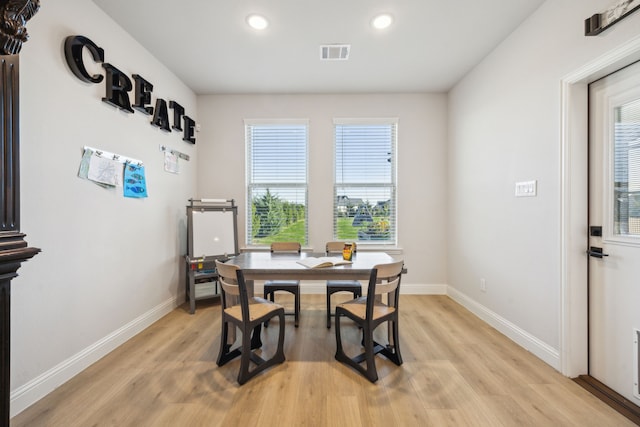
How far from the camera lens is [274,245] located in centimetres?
317

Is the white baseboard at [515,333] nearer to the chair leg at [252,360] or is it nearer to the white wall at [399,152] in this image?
the white wall at [399,152]

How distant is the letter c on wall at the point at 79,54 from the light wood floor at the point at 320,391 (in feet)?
7.53

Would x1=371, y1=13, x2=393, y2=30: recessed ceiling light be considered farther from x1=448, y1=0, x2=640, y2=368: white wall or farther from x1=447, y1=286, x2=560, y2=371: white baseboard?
x1=447, y1=286, x2=560, y2=371: white baseboard

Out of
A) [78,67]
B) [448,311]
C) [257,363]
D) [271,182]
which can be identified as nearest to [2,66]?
[78,67]

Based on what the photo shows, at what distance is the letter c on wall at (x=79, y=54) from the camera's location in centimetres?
191

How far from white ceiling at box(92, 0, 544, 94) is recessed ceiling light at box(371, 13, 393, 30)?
1.9 inches

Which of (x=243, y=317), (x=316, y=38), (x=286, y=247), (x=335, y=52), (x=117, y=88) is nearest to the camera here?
(x=243, y=317)

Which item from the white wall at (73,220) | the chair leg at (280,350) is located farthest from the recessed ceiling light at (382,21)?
the chair leg at (280,350)

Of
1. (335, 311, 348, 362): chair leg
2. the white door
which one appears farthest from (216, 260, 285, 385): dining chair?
the white door

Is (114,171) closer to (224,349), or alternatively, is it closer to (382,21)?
(224,349)

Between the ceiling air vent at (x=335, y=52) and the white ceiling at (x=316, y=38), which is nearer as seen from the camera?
the white ceiling at (x=316, y=38)

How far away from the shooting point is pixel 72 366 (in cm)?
194

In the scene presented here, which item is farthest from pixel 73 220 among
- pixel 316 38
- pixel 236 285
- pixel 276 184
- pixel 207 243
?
pixel 316 38

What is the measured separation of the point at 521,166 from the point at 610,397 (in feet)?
5.88
